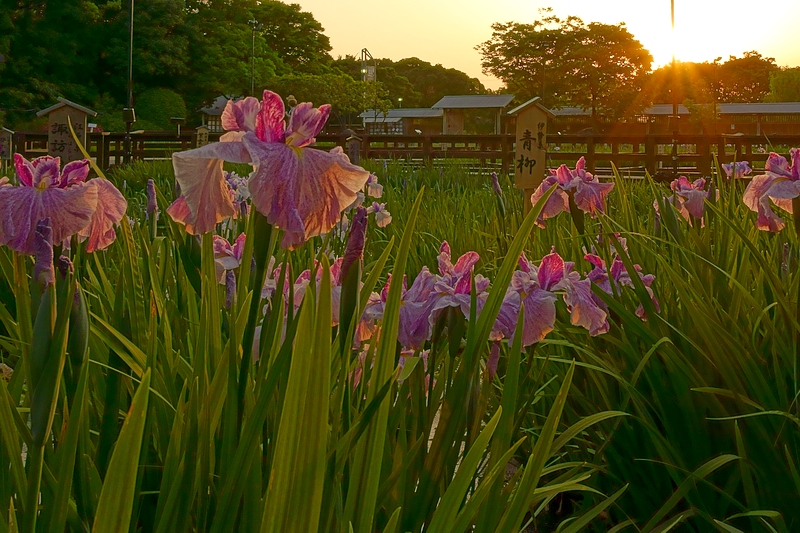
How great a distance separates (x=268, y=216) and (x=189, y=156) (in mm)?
98

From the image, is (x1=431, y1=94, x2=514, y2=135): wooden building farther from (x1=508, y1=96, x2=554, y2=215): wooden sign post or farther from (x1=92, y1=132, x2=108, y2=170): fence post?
(x1=508, y1=96, x2=554, y2=215): wooden sign post

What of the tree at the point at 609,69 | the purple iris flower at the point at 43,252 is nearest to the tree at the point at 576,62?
the tree at the point at 609,69

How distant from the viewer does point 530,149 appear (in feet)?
11.7

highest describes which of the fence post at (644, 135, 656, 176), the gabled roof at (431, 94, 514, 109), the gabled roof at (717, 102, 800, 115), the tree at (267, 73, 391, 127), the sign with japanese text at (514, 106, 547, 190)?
the gabled roof at (431, 94, 514, 109)

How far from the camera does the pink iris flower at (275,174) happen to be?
0.71 m

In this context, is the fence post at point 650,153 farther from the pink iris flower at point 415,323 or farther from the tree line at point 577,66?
the tree line at point 577,66

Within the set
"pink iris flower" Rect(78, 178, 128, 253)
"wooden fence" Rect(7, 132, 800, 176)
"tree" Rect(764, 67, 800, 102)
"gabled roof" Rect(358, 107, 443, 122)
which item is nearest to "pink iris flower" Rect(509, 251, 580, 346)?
"pink iris flower" Rect(78, 178, 128, 253)

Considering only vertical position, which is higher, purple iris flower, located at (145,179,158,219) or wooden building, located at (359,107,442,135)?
wooden building, located at (359,107,442,135)

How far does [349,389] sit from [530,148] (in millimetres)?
2801

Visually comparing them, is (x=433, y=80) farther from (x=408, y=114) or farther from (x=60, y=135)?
(x=60, y=135)

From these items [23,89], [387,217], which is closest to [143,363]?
[387,217]

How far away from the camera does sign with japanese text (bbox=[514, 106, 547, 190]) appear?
348 centimetres

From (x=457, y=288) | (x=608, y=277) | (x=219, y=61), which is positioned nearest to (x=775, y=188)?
(x=608, y=277)

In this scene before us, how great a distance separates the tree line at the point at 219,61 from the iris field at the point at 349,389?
3077 centimetres
